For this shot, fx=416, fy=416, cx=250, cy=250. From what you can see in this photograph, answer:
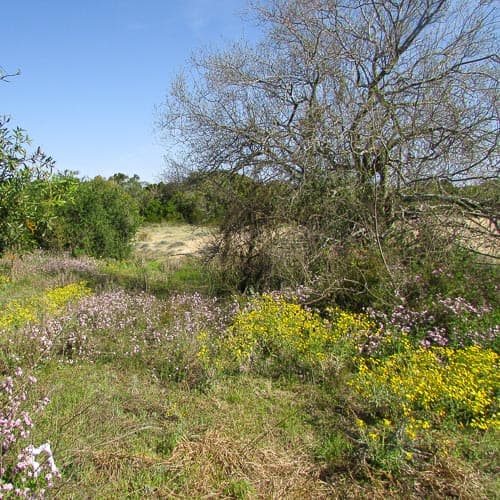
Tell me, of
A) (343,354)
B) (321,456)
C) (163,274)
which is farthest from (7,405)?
(163,274)

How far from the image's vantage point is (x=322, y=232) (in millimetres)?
6027

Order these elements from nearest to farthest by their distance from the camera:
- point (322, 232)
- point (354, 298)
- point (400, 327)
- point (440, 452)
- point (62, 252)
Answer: point (440, 452), point (400, 327), point (354, 298), point (322, 232), point (62, 252)

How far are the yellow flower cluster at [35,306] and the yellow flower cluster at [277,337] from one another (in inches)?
99.5

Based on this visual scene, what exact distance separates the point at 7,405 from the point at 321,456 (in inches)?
87.2

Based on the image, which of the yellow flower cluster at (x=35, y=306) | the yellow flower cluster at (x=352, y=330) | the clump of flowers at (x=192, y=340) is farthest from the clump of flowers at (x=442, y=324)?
the yellow flower cluster at (x=35, y=306)

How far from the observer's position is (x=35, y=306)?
6035 millimetres

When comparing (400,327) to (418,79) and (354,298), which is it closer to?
(354,298)

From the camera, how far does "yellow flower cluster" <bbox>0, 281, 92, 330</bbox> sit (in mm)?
5102

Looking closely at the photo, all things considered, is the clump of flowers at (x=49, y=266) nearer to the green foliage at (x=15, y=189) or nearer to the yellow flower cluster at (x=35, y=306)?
the yellow flower cluster at (x=35, y=306)

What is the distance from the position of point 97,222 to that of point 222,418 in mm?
9225

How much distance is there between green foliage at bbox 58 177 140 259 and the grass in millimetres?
6122

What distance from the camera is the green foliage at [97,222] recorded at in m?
11.3

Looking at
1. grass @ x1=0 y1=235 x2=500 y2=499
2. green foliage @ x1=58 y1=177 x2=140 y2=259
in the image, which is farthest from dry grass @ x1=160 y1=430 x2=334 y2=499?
green foliage @ x1=58 y1=177 x2=140 y2=259

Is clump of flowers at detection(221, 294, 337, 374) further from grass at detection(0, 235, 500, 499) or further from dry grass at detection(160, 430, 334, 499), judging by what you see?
dry grass at detection(160, 430, 334, 499)
